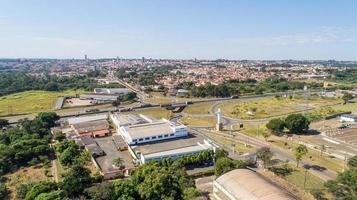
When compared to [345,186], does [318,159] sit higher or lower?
lower

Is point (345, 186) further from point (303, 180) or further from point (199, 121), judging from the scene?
point (199, 121)

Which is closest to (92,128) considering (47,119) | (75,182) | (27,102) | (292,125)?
(47,119)

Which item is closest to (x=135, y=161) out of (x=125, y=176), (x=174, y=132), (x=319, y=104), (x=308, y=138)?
(x=125, y=176)

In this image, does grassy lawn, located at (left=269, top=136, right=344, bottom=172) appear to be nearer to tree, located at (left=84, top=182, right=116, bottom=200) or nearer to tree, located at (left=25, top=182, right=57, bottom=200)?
tree, located at (left=84, top=182, right=116, bottom=200)

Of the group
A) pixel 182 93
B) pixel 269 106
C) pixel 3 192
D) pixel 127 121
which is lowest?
pixel 3 192

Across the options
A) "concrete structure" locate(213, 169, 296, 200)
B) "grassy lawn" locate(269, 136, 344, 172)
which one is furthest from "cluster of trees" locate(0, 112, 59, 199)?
"grassy lawn" locate(269, 136, 344, 172)

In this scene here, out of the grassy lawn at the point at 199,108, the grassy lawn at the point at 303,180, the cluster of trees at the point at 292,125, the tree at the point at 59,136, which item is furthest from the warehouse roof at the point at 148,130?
the grassy lawn at the point at 199,108

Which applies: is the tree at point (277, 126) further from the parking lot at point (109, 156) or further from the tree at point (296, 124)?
the parking lot at point (109, 156)
